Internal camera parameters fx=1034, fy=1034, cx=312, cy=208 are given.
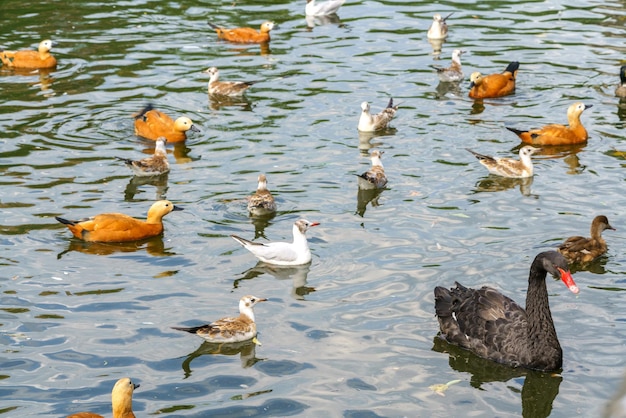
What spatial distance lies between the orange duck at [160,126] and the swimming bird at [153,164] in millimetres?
1364

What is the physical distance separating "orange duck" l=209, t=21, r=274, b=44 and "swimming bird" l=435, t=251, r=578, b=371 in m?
15.9

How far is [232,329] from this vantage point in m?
12.6

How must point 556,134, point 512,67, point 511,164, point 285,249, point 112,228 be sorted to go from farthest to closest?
point 512,67 → point 556,134 → point 511,164 → point 112,228 → point 285,249

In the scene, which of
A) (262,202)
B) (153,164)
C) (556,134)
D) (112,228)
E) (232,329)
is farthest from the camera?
(556,134)

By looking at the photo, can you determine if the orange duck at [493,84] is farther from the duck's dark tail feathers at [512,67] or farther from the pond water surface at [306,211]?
the pond water surface at [306,211]

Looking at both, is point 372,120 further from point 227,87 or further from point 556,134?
point 227,87

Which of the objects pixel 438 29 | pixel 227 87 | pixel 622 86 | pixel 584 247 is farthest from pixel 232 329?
pixel 438 29

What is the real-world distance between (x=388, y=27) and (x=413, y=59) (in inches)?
119

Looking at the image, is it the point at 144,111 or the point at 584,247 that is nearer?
the point at 584,247

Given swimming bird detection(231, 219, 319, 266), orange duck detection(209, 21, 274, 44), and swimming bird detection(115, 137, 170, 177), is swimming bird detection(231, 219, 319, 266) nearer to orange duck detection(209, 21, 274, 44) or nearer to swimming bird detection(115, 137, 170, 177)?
swimming bird detection(115, 137, 170, 177)

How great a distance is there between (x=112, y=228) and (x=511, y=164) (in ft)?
23.3

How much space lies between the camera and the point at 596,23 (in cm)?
2856

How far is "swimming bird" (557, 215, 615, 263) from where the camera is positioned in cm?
1460

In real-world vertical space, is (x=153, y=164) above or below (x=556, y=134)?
above
